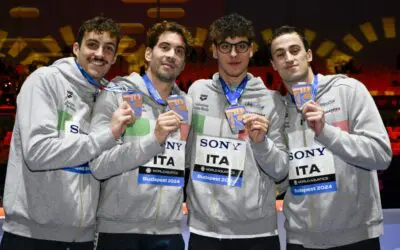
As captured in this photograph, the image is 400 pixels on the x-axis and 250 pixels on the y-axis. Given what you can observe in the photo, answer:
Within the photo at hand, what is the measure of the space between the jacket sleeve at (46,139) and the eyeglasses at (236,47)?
31.9 inches

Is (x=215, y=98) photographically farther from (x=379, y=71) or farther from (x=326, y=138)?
(x=379, y=71)

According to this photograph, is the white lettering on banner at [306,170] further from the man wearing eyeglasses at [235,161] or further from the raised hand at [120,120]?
the raised hand at [120,120]

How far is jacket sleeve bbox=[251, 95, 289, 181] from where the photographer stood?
108 inches

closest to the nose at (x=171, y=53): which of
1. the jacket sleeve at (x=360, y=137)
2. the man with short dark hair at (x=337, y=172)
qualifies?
the man with short dark hair at (x=337, y=172)

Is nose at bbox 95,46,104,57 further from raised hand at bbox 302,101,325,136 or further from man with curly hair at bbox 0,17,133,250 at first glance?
raised hand at bbox 302,101,325,136

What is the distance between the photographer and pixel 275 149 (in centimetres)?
278

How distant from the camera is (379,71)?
1216cm

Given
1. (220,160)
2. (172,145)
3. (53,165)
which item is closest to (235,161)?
(220,160)

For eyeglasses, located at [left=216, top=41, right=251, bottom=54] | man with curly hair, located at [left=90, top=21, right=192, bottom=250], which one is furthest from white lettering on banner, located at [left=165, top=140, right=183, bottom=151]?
eyeglasses, located at [left=216, top=41, right=251, bottom=54]

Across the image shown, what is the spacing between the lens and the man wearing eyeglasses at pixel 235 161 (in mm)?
2770

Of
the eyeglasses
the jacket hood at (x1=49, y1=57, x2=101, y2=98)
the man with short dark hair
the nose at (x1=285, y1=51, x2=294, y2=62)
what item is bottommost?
the man with short dark hair

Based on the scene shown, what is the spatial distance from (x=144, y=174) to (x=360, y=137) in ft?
3.68

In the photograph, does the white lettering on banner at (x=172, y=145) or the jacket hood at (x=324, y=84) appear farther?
the jacket hood at (x=324, y=84)

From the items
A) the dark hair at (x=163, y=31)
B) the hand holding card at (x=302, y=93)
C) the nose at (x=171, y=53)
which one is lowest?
the hand holding card at (x=302, y=93)
